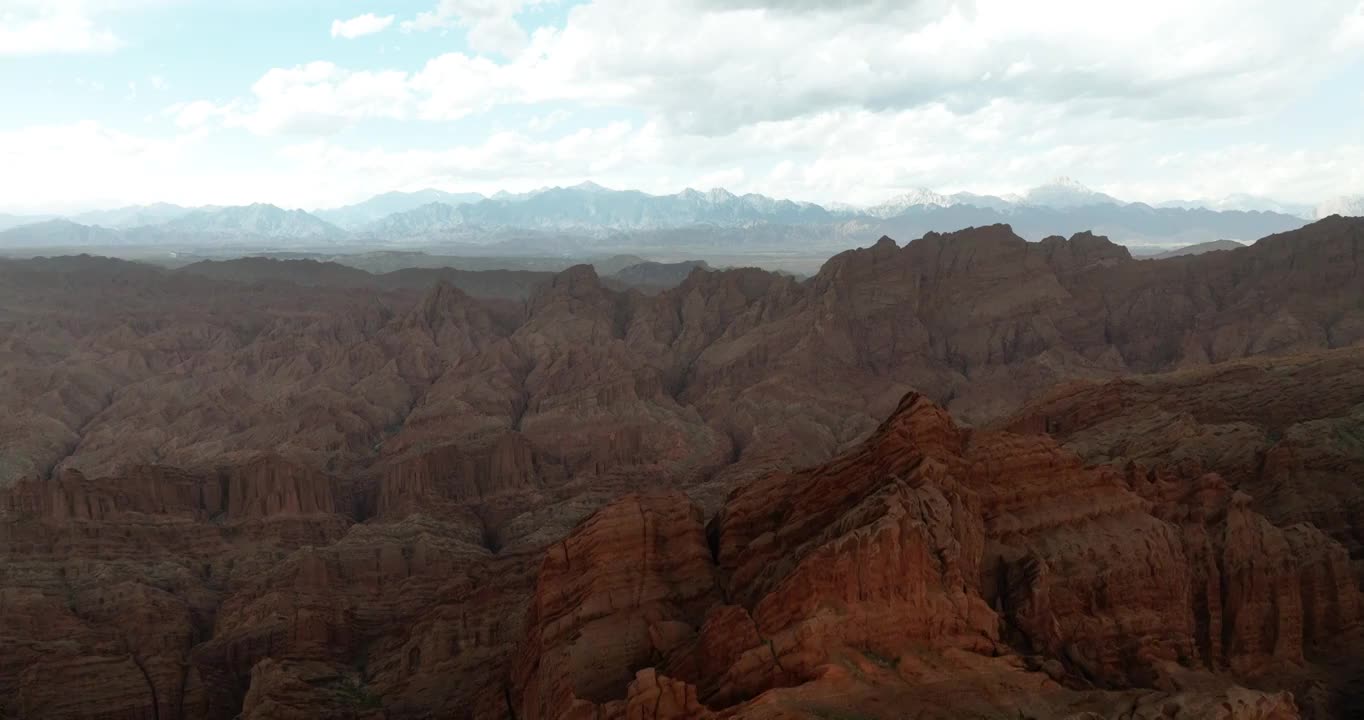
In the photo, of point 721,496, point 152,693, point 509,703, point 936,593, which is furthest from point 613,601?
point 721,496

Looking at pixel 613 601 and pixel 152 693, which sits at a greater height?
pixel 613 601

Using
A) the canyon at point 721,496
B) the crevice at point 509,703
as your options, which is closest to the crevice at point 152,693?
the canyon at point 721,496

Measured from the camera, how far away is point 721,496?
5628 cm

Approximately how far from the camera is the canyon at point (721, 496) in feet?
66.9

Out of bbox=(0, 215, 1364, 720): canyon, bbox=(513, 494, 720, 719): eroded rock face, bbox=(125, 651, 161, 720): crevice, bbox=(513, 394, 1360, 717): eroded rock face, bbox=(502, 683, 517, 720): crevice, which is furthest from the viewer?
bbox=(125, 651, 161, 720): crevice

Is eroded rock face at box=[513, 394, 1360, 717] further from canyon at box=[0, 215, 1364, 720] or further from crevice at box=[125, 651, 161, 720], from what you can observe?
crevice at box=[125, 651, 161, 720]

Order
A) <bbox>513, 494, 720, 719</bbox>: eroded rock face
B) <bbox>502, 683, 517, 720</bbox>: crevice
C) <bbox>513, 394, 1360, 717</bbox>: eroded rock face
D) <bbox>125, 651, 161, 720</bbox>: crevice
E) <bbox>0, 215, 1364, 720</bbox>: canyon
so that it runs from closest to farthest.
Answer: <bbox>513, 394, 1360, 717</bbox>: eroded rock face → <bbox>0, 215, 1364, 720</bbox>: canyon → <bbox>513, 494, 720, 719</bbox>: eroded rock face → <bbox>502, 683, 517, 720</bbox>: crevice → <bbox>125, 651, 161, 720</bbox>: crevice

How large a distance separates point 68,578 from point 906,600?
43.2 meters

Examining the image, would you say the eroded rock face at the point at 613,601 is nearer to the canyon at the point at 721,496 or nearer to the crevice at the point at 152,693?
the canyon at the point at 721,496

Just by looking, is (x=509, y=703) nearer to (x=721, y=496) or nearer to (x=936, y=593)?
(x=936, y=593)

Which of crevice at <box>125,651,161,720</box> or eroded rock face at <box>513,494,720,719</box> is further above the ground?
eroded rock face at <box>513,494,720,719</box>

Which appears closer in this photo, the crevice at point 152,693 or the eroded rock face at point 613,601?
the eroded rock face at point 613,601

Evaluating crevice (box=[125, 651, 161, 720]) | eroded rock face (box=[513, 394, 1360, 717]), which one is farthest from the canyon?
crevice (box=[125, 651, 161, 720])

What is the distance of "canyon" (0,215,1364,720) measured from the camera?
2041cm
